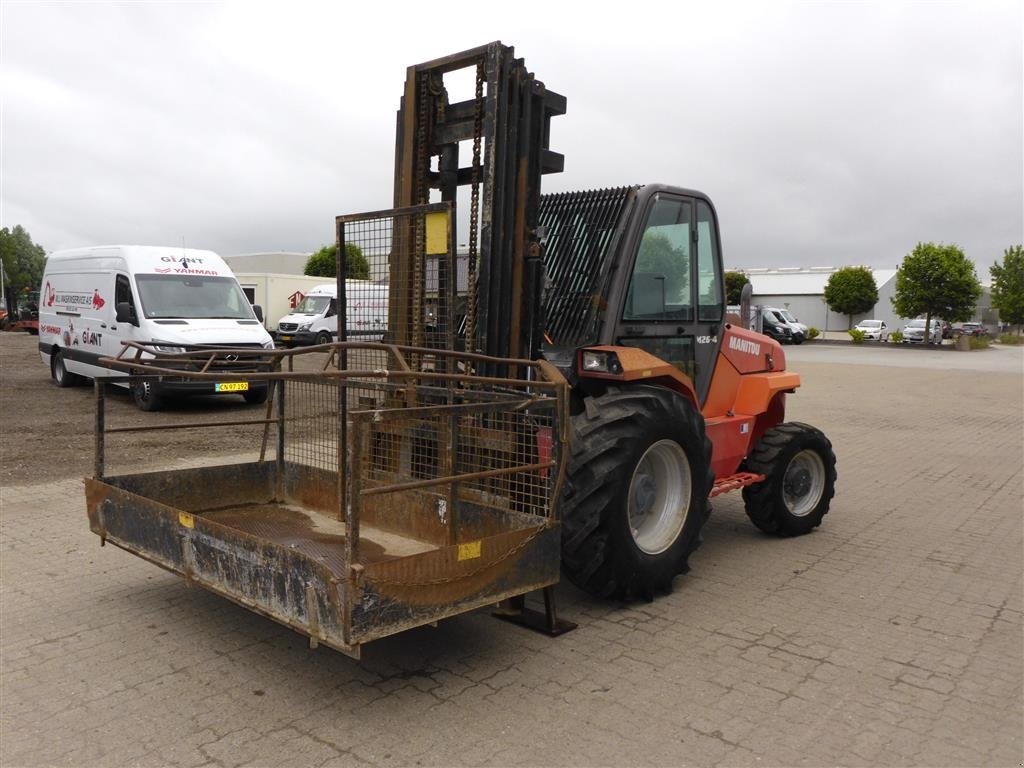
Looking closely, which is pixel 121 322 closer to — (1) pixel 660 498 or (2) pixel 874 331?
(1) pixel 660 498

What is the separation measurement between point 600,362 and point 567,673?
1757 millimetres

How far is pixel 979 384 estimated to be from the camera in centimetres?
2223

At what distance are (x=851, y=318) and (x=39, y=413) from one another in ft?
186

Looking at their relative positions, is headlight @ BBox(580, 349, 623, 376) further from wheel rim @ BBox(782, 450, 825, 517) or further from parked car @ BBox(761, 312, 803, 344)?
parked car @ BBox(761, 312, 803, 344)

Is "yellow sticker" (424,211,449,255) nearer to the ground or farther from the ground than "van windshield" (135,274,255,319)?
farther from the ground

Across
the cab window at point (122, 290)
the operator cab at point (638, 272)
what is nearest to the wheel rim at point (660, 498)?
the operator cab at point (638, 272)

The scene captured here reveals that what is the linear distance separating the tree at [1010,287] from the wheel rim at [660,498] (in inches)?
2364

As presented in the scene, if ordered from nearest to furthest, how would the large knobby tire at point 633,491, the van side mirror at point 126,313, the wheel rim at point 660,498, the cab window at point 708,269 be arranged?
the large knobby tire at point 633,491 < the wheel rim at point 660,498 < the cab window at point 708,269 < the van side mirror at point 126,313

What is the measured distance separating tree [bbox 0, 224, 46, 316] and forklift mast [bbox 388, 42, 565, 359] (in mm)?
74731

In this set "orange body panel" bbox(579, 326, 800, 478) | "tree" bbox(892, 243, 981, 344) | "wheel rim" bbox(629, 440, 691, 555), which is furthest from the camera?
"tree" bbox(892, 243, 981, 344)

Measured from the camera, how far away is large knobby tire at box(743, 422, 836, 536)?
21.0 feet

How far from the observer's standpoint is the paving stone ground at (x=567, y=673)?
3.44 metres

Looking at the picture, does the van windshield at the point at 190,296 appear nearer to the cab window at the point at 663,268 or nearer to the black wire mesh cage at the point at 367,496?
the black wire mesh cage at the point at 367,496

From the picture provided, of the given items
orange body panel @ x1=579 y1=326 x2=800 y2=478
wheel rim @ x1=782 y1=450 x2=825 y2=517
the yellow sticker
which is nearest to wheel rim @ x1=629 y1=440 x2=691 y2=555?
orange body panel @ x1=579 y1=326 x2=800 y2=478
